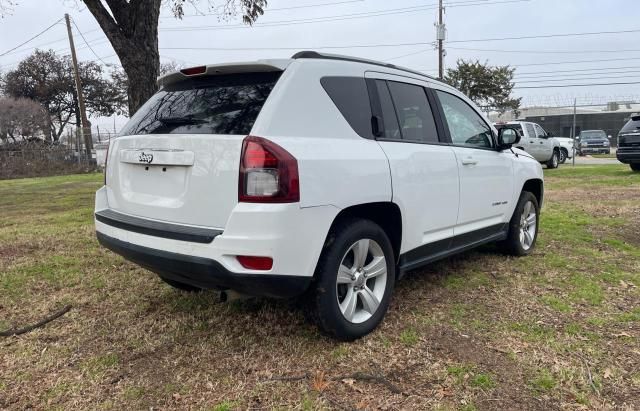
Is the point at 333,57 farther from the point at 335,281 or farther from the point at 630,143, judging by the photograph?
the point at 630,143

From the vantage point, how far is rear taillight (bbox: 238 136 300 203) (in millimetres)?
2602

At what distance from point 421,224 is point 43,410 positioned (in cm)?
257

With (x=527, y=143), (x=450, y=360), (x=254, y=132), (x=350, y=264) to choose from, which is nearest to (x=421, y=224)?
(x=350, y=264)

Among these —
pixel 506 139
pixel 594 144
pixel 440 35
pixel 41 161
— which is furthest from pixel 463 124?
pixel 594 144

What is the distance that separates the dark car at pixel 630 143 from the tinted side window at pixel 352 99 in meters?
13.2

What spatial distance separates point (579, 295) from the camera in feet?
13.3

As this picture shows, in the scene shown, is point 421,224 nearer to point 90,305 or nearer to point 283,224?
point 283,224

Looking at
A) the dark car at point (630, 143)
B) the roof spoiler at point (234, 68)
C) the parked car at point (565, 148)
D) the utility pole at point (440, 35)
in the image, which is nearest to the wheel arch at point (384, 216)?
the roof spoiler at point (234, 68)

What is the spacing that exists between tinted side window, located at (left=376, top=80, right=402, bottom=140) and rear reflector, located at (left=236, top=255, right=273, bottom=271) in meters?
1.32

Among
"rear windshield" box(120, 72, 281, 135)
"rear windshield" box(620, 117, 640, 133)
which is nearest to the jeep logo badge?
"rear windshield" box(120, 72, 281, 135)

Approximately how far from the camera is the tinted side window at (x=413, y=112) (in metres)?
3.63

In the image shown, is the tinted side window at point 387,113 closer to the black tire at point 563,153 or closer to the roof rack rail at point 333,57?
the roof rack rail at point 333,57

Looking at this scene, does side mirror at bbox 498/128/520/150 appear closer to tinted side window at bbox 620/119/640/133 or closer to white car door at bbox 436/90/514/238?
white car door at bbox 436/90/514/238

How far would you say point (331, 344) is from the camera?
124 inches
